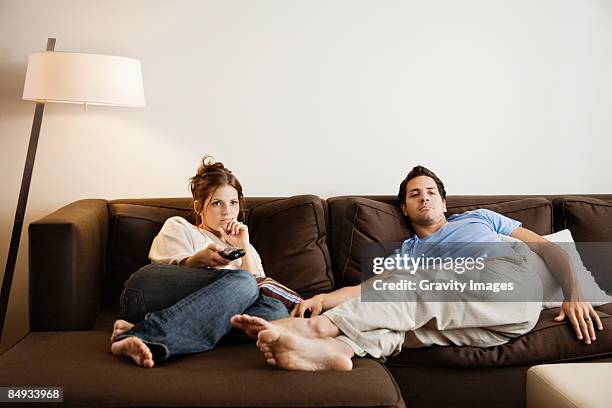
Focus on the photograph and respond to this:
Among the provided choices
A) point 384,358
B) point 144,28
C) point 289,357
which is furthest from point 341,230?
point 144,28

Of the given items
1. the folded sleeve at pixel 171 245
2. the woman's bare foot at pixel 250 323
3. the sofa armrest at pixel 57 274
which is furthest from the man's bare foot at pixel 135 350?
the folded sleeve at pixel 171 245

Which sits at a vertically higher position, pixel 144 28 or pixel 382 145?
pixel 144 28

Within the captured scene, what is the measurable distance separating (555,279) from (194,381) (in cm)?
140

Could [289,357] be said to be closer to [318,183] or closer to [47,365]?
[47,365]

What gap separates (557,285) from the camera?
8.41ft

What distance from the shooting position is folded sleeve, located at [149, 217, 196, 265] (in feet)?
8.27

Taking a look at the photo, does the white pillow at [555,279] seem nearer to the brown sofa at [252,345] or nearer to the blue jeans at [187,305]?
the brown sofa at [252,345]

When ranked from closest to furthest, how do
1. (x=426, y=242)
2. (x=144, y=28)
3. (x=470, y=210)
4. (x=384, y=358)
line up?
(x=384, y=358) → (x=426, y=242) → (x=470, y=210) → (x=144, y=28)

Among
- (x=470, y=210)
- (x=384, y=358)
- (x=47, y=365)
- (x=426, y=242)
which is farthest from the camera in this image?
(x=470, y=210)

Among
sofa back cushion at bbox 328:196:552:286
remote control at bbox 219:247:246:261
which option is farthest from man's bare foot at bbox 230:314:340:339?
sofa back cushion at bbox 328:196:552:286

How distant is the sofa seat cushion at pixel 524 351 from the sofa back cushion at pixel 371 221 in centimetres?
60

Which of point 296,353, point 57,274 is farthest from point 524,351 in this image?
point 57,274

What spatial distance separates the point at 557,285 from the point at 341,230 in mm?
866

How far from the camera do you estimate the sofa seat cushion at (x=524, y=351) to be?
230 cm
